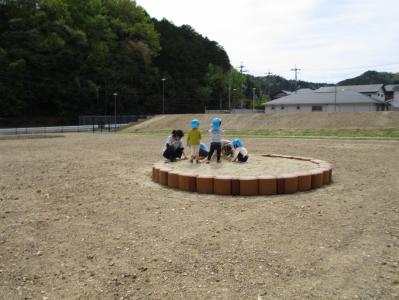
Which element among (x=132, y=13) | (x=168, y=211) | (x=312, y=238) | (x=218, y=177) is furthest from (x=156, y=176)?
(x=132, y=13)

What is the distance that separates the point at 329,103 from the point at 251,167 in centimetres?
4640

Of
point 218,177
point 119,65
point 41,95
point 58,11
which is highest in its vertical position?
point 58,11

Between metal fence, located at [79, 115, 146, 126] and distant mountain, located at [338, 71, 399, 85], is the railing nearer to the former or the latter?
metal fence, located at [79, 115, 146, 126]

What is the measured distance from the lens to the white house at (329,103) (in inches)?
1906

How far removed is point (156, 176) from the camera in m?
7.64

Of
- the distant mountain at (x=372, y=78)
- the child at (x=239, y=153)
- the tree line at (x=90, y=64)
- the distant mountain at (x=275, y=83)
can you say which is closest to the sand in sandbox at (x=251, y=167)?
the child at (x=239, y=153)

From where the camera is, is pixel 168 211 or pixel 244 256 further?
pixel 168 211

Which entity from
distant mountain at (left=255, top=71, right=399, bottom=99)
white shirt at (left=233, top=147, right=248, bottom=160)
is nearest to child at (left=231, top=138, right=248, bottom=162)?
white shirt at (left=233, top=147, right=248, bottom=160)

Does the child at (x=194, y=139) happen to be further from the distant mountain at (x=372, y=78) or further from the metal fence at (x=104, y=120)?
the distant mountain at (x=372, y=78)

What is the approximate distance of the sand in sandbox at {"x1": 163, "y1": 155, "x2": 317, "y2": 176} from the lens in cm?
710

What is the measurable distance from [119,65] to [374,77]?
102423mm

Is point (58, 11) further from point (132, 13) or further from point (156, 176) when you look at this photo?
point (156, 176)

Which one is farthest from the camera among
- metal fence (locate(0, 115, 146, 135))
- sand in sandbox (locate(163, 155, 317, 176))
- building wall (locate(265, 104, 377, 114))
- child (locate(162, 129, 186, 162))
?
building wall (locate(265, 104, 377, 114))

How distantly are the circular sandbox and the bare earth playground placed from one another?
0.19 meters
